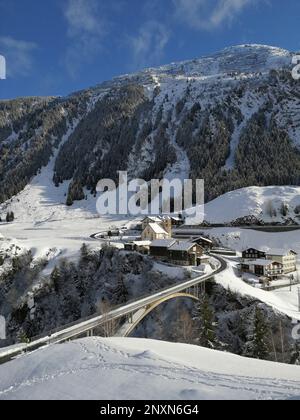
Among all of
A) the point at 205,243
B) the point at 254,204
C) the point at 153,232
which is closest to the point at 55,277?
the point at 153,232

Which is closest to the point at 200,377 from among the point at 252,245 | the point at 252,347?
the point at 252,347

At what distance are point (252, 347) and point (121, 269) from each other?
30.2 metres

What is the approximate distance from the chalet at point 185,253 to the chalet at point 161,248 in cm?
99

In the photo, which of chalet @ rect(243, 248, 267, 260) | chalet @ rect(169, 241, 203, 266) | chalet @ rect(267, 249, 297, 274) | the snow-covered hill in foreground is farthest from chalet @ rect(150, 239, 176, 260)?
the snow-covered hill in foreground

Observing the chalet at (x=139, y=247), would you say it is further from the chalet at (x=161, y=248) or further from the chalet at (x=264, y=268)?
the chalet at (x=264, y=268)

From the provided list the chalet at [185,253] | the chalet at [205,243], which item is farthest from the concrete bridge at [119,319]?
the chalet at [205,243]

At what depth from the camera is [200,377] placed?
64.2 feet

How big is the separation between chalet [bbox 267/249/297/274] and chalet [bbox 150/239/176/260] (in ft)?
58.9

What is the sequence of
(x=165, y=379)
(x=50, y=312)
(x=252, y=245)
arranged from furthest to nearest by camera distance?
(x=252, y=245) < (x=50, y=312) < (x=165, y=379)

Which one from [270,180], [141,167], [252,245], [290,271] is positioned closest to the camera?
[290,271]

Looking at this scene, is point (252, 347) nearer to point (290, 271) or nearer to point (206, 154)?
point (290, 271)

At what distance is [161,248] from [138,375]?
51601 mm

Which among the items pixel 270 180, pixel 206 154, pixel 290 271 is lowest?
pixel 290 271

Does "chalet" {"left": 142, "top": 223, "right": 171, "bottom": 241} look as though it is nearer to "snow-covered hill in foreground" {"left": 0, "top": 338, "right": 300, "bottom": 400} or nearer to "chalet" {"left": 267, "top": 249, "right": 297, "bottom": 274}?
"chalet" {"left": 267, "top": 249, "right": 297, "bottom": 274}
